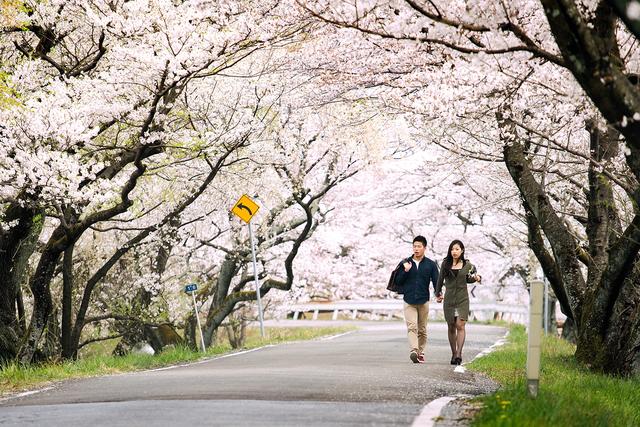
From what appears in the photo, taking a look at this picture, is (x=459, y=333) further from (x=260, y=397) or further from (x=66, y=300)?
(x=66, y=300)

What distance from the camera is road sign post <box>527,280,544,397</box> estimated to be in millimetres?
7559

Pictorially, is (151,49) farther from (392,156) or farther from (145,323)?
(392,156)

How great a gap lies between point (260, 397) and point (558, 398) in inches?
105

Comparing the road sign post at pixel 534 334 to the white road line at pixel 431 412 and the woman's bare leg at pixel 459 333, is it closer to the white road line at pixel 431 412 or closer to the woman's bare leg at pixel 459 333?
the white road line at pixel 431 412

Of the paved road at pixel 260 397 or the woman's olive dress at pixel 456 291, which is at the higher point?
the woman's olive dress at pixel 456 291

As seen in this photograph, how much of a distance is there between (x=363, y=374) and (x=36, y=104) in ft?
19.3

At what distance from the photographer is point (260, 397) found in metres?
8.77

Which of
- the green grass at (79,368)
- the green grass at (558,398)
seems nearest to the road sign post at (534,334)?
the green grass at (558,398)

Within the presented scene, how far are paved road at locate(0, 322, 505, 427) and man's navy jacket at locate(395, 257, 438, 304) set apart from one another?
3.22ft

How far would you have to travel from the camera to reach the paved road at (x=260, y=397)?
289 inches

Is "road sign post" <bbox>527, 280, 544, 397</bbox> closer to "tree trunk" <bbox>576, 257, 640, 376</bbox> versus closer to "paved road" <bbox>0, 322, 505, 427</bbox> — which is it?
"paved road" <bbox>0, 322, 505, 427</bbox>

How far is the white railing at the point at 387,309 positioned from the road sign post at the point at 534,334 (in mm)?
28237

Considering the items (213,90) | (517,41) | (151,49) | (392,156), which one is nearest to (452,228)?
(392,156)

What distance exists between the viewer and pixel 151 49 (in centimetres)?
1355
